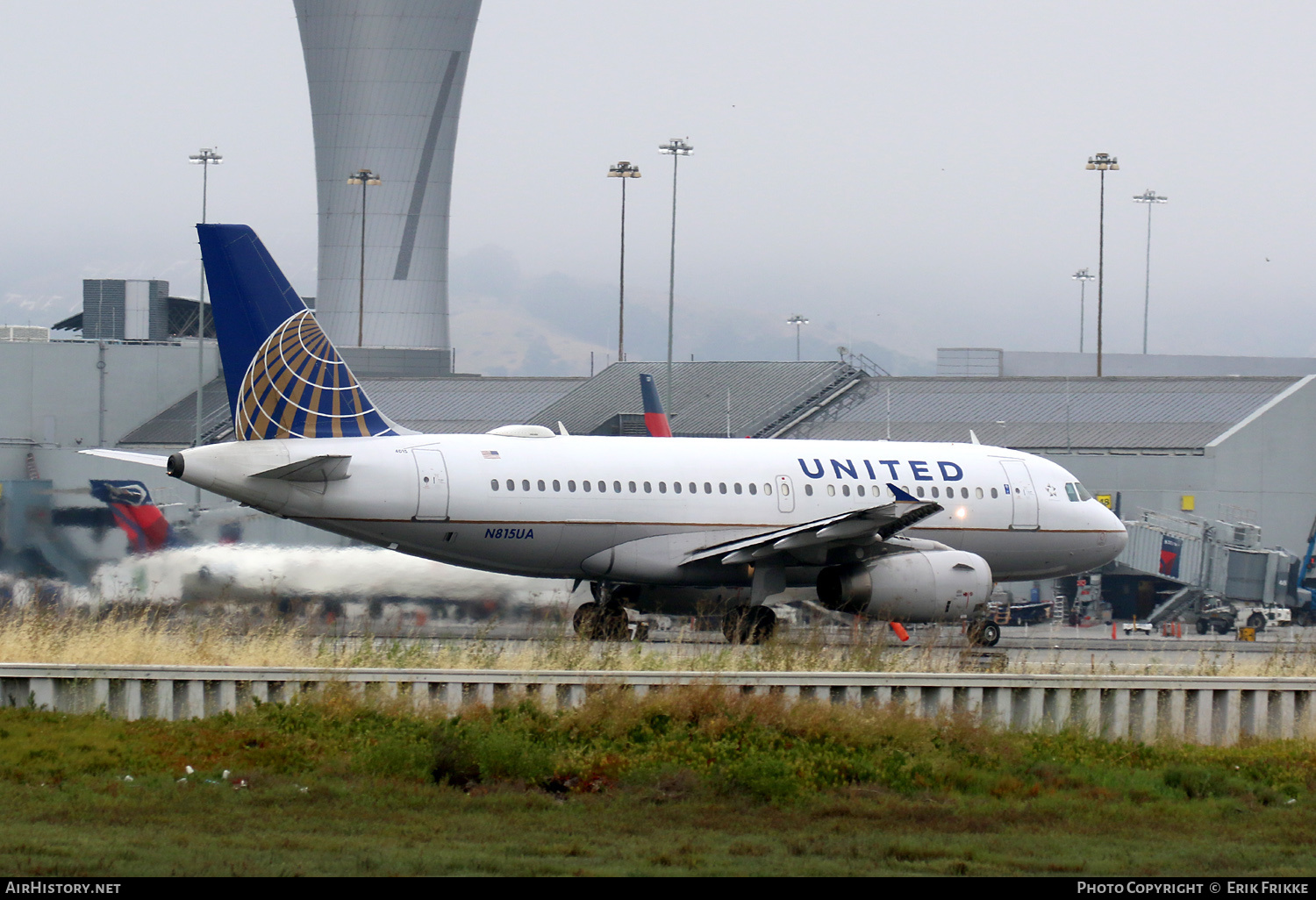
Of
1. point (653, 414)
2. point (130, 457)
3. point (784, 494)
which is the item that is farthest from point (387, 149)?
point (130, 457)

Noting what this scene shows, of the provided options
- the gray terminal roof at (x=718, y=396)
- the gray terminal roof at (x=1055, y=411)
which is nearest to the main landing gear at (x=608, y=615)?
the gray terminal roof at (x=1055, y=411)

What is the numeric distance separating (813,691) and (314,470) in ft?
34.1

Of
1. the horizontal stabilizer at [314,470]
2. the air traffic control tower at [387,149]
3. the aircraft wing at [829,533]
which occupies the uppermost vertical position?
the air traffic control tower at [387,149]

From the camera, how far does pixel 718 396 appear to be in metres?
64.2

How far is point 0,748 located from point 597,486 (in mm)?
13508

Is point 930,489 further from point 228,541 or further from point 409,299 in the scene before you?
point 409,299

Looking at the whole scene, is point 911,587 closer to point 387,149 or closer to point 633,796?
point 633,796

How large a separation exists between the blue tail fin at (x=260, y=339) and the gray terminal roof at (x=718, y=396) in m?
35.3

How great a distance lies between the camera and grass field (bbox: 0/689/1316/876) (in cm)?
996

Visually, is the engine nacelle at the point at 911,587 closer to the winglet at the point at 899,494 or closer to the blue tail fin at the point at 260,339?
the winglet at the point at 899,494

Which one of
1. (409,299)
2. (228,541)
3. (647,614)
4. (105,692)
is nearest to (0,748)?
(105,692)

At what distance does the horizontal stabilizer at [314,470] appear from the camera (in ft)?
75.9

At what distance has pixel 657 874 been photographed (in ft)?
31.0

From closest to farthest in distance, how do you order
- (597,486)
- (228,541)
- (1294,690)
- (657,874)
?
1. (657,874)
2. (1294,690)
3. (597,486)
4. (228,541)
